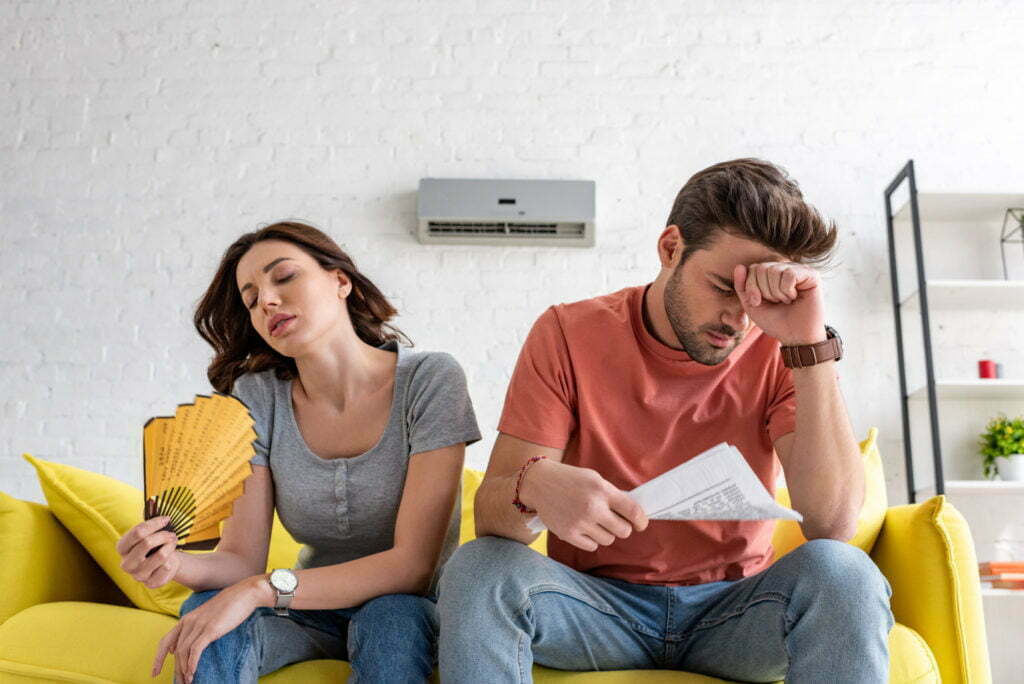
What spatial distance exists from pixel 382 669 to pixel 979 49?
11.6 feet

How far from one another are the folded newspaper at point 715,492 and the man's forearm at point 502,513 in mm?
244

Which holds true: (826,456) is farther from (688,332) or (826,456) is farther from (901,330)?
(901,330)

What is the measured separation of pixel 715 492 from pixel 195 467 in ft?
2.72

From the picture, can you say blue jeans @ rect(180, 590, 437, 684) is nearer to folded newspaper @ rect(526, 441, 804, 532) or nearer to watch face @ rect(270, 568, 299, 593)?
watch face @ rect(270, 568, 299, 593)

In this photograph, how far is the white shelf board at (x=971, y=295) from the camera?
362cm

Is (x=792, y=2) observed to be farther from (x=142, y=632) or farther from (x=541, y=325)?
(x=142, y=632)

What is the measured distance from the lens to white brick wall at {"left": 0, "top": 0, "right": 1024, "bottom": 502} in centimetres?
385

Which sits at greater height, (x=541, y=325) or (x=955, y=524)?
(x=541, y=325)

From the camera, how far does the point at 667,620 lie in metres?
1.67

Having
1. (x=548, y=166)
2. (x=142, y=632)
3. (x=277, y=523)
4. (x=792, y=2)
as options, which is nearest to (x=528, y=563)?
(x=142, y=632)

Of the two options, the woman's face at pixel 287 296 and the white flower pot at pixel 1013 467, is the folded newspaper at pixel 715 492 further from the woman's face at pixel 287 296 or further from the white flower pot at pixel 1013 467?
the white flower pot at pixel 1013 467

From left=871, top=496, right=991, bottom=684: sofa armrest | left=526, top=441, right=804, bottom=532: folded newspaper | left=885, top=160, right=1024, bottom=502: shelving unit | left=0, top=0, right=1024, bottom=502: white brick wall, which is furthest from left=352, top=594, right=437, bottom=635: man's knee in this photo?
left=885, top=160, right=1024, bottom=502: shelving unit

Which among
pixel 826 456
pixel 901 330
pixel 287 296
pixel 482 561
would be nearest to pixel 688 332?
pixel 826 456

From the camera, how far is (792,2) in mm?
4062
